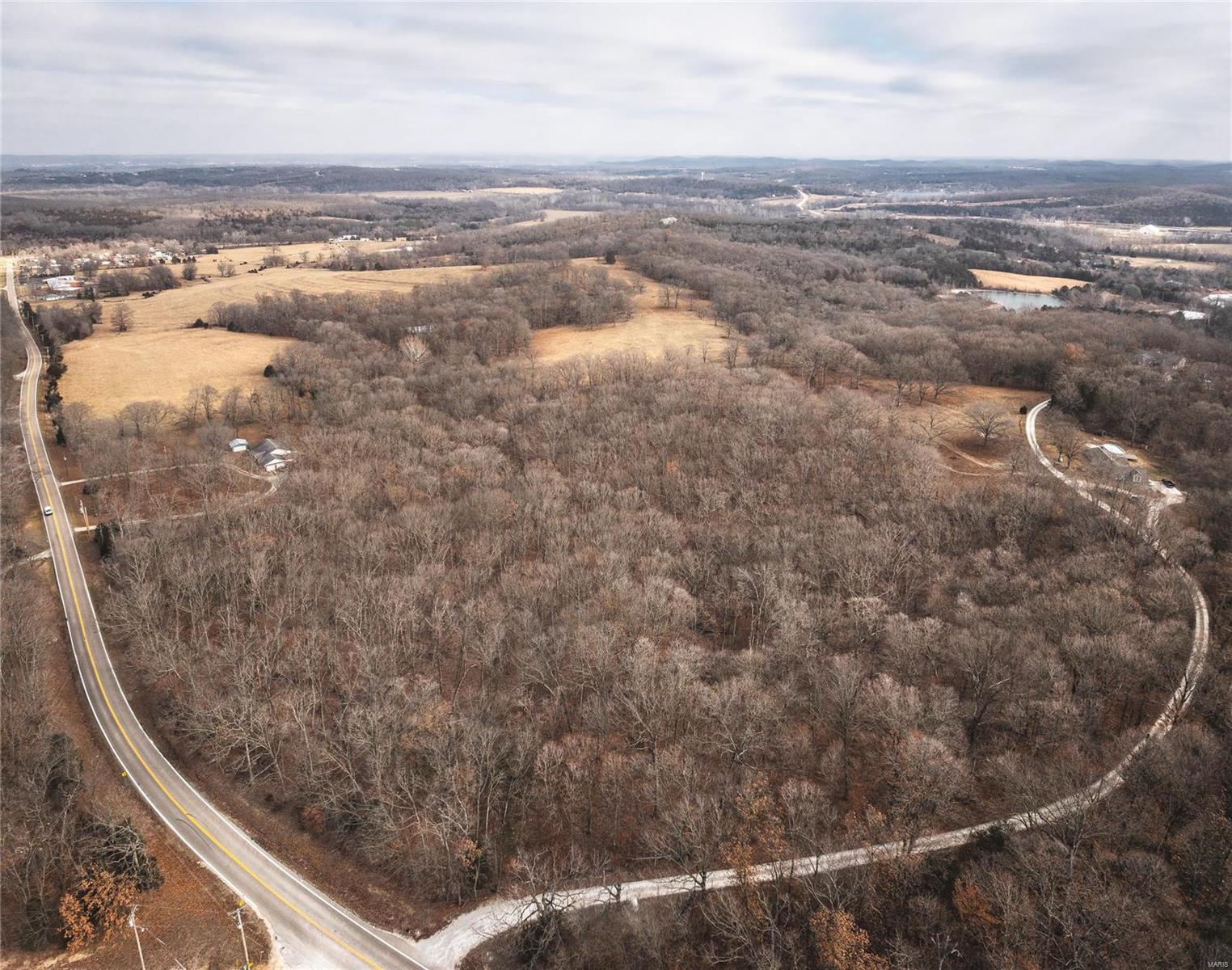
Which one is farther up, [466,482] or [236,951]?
[466,482]

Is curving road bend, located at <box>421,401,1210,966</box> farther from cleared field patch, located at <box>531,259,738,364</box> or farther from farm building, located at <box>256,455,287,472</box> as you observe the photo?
cleared field patch, located at <box>531,259,738,364</box>

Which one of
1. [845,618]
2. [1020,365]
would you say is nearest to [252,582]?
[845,618]

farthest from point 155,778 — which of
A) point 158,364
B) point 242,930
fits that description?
point 158,364

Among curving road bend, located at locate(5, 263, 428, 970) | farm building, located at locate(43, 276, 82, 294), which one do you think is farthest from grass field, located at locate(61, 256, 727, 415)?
curving road bend, located at locate(5, 263, 428, 970)

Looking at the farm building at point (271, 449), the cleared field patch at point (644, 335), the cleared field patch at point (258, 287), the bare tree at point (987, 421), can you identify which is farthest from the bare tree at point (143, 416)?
→ the bare tree at point (987, 421)

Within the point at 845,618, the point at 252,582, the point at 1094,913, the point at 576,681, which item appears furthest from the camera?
the point at 252,582

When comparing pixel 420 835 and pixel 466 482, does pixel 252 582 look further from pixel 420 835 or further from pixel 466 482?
pixel 420 835

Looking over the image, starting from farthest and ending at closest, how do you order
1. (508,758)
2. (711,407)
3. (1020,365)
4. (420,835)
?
1. (1020,365)
2. (711,407)
3. (508,758)
4. (420,835)

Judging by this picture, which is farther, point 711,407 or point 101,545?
point 711,407
